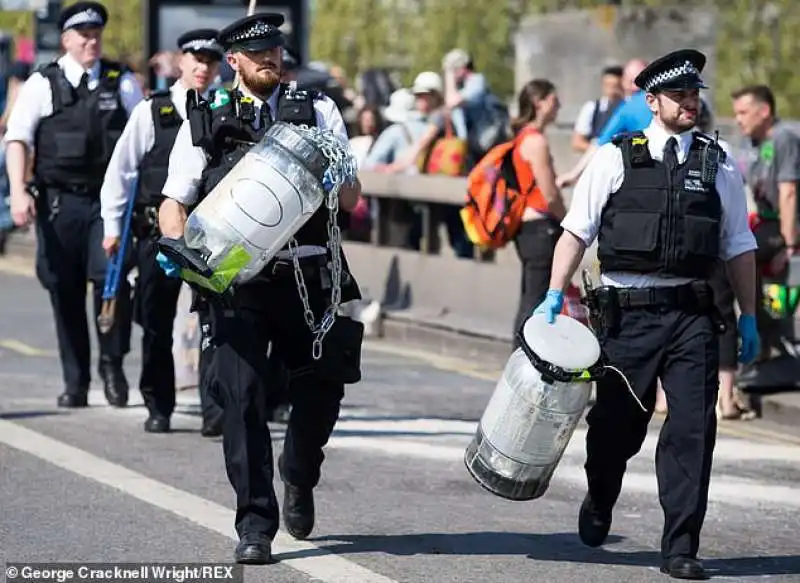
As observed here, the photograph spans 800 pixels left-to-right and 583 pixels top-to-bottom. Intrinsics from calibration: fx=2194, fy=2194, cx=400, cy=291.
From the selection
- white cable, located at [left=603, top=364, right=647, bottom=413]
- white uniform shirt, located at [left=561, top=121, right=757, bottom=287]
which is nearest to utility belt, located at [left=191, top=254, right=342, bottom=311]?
white uniform shirt, located at [left=561, top=121, right=757, bottom=287]

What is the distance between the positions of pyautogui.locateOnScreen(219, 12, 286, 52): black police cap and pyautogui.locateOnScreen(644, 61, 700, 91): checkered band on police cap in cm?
132

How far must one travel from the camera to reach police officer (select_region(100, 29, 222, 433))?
10453mm

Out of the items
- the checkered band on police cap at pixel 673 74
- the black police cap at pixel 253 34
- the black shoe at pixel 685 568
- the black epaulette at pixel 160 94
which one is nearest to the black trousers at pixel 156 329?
the black epaulette at pixel 160 94

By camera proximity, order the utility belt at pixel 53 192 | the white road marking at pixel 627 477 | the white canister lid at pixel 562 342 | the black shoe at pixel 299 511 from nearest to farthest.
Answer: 1. the white canister lid at pixel 562 342
2. the black shoe at pixel 299 511
3. the white road marking at pixel 627 477
4. the utility belt at pixel 53 192

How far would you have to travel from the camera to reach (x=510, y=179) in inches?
475

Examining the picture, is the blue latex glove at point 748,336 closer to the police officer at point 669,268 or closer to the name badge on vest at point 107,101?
A: the police officer at point 669,268

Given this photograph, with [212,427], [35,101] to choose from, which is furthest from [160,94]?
[212,427]

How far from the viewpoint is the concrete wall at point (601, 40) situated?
17.3 metres

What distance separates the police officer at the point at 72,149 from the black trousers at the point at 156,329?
0.47 metres

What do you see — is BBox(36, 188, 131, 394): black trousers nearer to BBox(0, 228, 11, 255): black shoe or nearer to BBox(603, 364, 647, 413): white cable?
BBox(603, 364, 647, 413): white cable

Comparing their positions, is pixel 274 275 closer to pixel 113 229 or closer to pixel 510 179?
pixel 113 229

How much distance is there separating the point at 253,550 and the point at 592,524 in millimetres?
1309

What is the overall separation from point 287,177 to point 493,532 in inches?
71.6

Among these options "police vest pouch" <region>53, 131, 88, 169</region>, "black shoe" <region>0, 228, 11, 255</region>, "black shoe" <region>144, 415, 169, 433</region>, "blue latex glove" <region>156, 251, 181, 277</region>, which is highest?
"blue latex glove" <region>156, 251, 181, 277</region>
